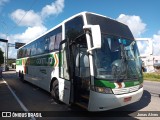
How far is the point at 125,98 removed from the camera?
687 cm

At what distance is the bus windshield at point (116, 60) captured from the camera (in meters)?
6.64

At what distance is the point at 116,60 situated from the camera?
6988 millimetres

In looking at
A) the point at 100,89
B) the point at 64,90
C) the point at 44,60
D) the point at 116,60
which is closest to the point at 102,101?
the point at 100,89

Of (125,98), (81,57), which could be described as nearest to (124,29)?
(81,57)

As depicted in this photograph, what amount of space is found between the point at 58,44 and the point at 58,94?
214 centimetres

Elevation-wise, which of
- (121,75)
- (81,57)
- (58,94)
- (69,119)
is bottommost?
(69,119)

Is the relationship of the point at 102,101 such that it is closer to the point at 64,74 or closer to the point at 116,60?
the point at 116,60

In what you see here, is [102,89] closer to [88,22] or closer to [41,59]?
[88,22]

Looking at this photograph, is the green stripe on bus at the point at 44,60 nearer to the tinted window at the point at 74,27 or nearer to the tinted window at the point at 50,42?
the tinted window at the point at 50,42

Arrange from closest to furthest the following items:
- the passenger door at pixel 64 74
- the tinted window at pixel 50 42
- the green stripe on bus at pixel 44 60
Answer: the passenger door at pixel 64 74, the tinted window at pixel 50 42, the green stripe on bus at pixel 44 60

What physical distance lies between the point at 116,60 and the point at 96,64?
790mm

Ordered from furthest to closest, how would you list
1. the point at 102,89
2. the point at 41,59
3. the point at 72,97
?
the point at 41,59
the point at 72,97
the point at 102,89

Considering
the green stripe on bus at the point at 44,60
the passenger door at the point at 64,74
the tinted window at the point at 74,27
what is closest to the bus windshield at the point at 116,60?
the tinted window at the point at 74,27

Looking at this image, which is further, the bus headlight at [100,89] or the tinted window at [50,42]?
the tinted window at [50,42]
